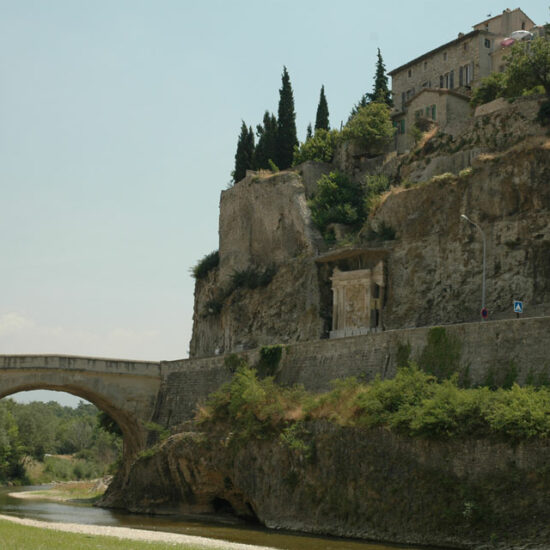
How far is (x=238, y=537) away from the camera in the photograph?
2864 centimetres

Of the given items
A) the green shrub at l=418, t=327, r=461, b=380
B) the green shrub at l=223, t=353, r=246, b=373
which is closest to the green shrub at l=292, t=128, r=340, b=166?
the green shrub at l=223, t=353, r=246, b=373

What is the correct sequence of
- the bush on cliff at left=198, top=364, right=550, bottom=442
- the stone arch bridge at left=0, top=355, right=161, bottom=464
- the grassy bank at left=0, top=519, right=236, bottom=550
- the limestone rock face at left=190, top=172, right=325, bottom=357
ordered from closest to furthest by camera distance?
the grassy bank at left=0, top=519, right=236, bottom=550 → the bush on cliff at left=198, top=364, right=550, bottom=442 → the stone arch bridge at left=0, top=355, right=161, bottom=464 → the limestone rock face at left=190, top=172, right=325, bottom=357

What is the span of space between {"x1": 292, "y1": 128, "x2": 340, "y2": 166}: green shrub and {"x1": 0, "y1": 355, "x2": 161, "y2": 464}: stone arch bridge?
62.3 ft

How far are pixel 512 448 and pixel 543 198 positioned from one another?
17.9 metres

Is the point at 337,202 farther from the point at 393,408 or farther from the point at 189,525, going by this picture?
the point at 393,408

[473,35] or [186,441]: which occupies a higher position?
[473,35]

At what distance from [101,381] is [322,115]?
91.3ft

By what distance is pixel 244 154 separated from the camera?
209 feet

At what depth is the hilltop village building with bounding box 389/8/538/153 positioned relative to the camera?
55.1 meters

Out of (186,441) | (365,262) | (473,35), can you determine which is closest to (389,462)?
(186,441)

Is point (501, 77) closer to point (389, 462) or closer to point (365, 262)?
point (365, 262)

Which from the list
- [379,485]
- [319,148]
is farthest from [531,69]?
[379,485]

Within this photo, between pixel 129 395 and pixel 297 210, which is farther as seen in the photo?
pixel 297 210

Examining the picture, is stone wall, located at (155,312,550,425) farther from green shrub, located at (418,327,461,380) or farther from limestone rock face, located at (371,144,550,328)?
limestone rock face, located at (371,144,550,328)
